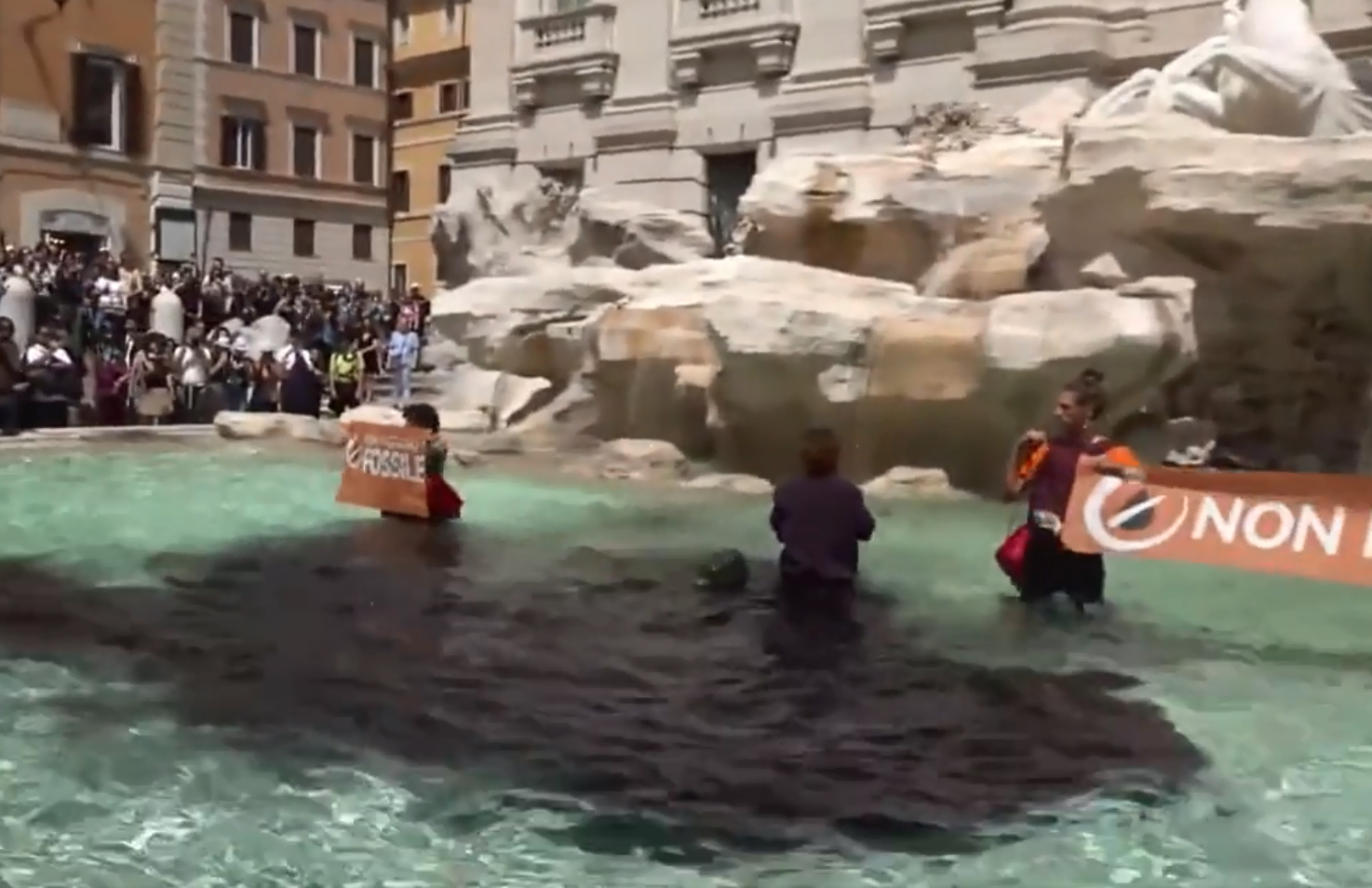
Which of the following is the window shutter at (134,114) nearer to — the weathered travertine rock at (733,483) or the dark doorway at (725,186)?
the dark doorway at (725,186)

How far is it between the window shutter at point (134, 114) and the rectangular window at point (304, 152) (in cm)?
427

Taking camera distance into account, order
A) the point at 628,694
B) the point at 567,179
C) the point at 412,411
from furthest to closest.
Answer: the point at 567,179 → the point at 412,411 → the point at 628,694

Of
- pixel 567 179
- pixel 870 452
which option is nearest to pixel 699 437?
pixel 870 452

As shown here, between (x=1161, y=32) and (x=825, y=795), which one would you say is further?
(x=1161, y=32)

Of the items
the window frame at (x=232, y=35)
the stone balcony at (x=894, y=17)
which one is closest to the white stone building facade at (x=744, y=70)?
the stone balcony at (x=894, y=17)

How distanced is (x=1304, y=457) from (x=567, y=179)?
12487 mm

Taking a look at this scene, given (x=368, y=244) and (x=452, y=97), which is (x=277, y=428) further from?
(x=368, y=244)

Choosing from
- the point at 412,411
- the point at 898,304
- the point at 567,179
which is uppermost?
the point at 567,179

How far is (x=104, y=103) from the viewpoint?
3338 centimetres

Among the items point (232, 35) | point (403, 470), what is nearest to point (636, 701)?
point (403, 470)

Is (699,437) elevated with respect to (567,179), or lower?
lower

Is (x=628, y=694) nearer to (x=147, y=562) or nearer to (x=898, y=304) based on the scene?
(x=147, y=562)

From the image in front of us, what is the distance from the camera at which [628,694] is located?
4.95m

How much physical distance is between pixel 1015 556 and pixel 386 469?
3.73 metres
